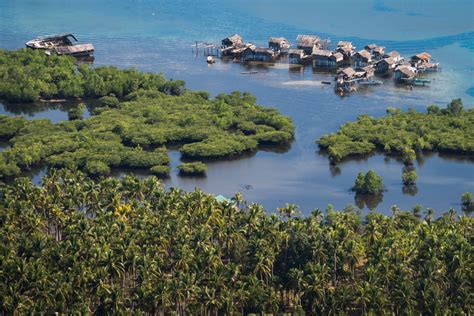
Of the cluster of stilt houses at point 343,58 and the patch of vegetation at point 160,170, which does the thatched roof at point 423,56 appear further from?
the patch of vegetation at point 160,170

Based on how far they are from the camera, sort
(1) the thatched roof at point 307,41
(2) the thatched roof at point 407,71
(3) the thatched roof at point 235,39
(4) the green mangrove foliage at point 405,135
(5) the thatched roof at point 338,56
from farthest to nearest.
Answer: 1. (3) the thatched roof at point 235,39
2. (1) the thatched roof at point 307,41
3. (5) the thatched roof at point 338,56
4. (2) the thatched roof at point 407,71
5. (4) the green mangrove foliage at point 405,135

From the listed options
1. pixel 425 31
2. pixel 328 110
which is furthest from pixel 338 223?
pixel 425 31

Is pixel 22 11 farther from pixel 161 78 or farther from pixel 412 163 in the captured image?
pixel 412 163

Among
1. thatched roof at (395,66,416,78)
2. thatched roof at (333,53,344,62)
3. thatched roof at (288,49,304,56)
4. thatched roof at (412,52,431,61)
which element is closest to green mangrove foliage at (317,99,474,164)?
thatched roof at (395,66,416,78)

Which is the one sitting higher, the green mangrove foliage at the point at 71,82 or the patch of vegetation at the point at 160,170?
the green mangrove foliage at the point at 71,82

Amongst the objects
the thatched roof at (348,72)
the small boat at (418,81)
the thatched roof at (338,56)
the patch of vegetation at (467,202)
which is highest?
the thatched roof at (338,56)

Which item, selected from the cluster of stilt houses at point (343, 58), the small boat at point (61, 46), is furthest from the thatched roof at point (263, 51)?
the small boat at point (61, 46)
